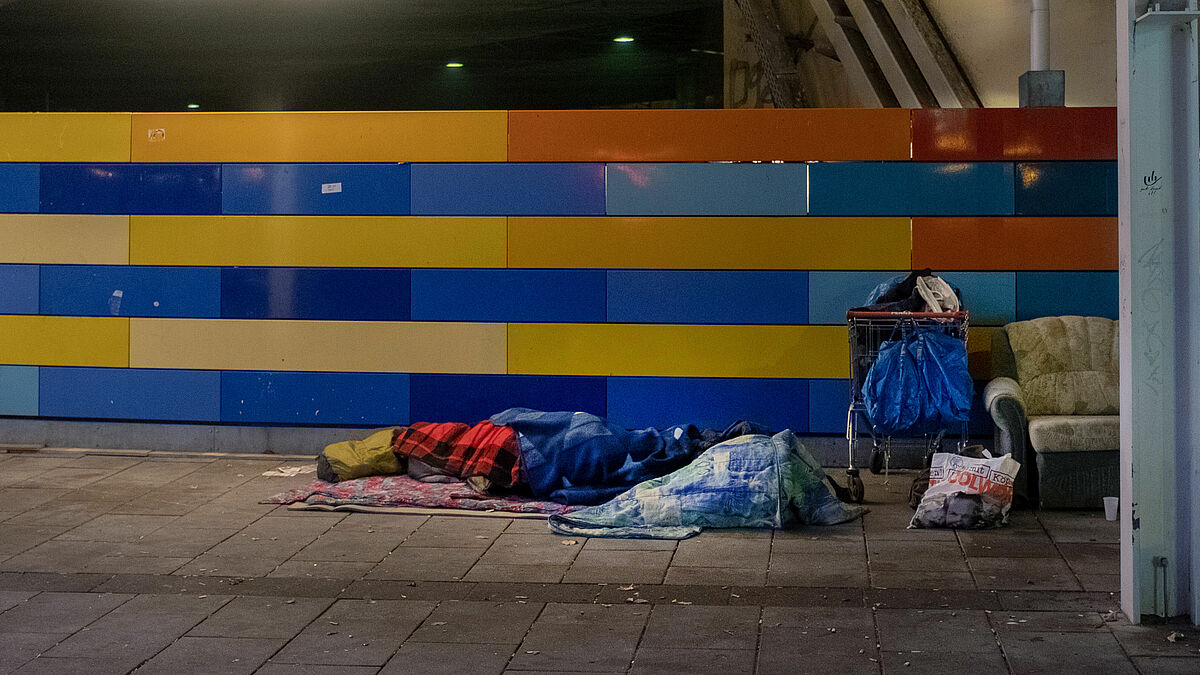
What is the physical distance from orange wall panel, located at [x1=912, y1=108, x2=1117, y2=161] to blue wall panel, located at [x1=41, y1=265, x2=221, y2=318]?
14.6ft

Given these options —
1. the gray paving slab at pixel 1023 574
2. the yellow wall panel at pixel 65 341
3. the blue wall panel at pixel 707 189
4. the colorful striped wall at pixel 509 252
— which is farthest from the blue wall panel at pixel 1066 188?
the yellow wall panel at pixel 65 341

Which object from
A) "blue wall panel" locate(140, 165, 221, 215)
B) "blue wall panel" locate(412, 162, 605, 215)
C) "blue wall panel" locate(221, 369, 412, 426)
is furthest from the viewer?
"blue wall panel" locate(140, 165, 221, 215)

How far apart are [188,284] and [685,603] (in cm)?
453

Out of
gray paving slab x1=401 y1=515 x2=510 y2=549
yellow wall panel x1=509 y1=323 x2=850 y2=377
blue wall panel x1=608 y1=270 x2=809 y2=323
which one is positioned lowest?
gray paving slab x1=401 y1=515 x2=510 y2=549

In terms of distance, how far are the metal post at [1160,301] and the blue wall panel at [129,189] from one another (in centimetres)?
548

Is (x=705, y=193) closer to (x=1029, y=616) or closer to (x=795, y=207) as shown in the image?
(x=795, y=207)

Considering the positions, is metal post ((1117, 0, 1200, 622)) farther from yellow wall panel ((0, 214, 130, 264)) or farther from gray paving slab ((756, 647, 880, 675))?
yellow wall panel ((0, 214, 130, 264))

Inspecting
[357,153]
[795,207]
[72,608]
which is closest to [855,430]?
[795,207]

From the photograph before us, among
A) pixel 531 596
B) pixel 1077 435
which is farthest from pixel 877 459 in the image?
pixel 531 596

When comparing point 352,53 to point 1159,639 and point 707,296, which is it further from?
point 1159,639

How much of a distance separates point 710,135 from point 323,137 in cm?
238

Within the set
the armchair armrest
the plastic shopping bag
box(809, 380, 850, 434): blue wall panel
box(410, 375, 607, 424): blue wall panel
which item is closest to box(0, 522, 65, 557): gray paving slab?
box(410, 375, 607, 424): blue wall panel

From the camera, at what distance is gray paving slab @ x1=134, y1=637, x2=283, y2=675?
3734 millimetres

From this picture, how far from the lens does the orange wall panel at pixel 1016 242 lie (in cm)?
707
